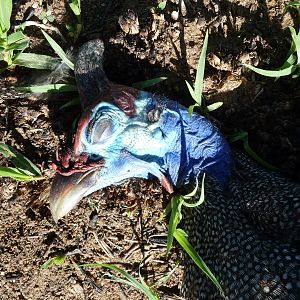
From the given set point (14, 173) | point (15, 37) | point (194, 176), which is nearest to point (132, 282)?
point (194, 176)

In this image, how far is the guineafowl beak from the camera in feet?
9.66

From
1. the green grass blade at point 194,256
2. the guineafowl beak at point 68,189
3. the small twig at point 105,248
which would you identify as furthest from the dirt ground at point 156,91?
the guineafowl beak at point 68,189

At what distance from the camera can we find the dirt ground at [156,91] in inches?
138

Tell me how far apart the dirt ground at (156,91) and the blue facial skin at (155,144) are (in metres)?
0.38

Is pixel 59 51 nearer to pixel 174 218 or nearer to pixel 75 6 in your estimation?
pixel 75 6

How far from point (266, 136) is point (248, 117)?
0.16m

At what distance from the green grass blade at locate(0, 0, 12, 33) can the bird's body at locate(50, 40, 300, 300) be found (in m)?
0.49

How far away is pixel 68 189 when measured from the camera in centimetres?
295

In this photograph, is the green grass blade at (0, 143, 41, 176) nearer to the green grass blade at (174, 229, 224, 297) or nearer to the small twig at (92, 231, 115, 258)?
the small twig at (92, 231, 115, 258)

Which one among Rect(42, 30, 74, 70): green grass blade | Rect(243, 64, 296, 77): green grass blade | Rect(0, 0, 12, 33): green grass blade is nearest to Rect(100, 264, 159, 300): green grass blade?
Rect(42, 30, 74, 70): green grass blade

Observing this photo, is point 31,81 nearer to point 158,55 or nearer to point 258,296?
point 158,55

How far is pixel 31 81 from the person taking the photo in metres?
3.67

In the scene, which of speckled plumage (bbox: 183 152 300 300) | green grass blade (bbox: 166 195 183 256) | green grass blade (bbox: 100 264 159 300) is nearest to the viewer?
speckled plumage (bbox: 183 152 300 300)

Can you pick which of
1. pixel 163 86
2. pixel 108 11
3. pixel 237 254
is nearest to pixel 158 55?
pixel 163 86
